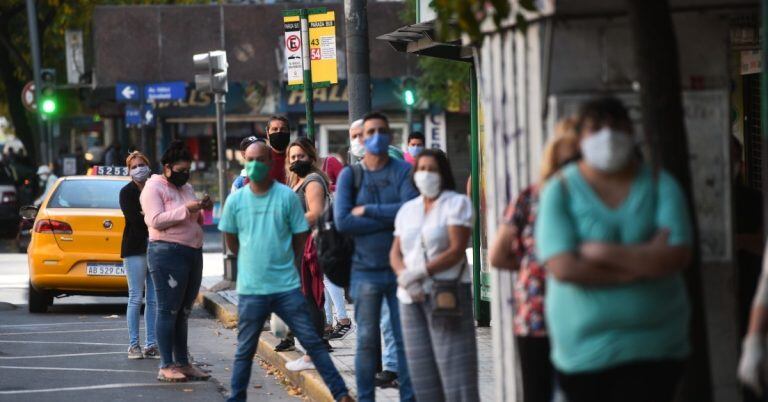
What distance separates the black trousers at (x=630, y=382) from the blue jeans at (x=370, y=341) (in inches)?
125

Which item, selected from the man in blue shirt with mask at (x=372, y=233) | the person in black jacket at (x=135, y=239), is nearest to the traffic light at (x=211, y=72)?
the person in black jacket at (x=135, y=239)

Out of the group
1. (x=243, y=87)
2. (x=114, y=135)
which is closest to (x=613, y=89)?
(x=243, y=87)

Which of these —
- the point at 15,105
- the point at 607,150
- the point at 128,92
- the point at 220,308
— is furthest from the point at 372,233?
the point at 15,105

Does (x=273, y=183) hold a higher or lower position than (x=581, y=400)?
higher

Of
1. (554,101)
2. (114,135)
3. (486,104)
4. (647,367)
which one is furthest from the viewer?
(114,135)

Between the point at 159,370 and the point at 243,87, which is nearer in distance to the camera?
the point at 159,370

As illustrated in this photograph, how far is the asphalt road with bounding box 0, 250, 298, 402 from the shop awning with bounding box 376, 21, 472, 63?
2941mm

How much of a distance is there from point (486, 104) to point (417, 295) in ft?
3.42

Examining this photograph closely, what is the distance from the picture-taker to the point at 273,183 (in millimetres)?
8953

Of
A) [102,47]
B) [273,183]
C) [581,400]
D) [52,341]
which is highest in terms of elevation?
[102,47]

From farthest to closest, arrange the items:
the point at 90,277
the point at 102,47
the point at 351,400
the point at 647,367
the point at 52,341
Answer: the point at 102,47 < the point at 90,277 < the point at 52,341 < the point at 351,400 < the point at 647,367

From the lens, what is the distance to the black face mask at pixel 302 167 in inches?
419

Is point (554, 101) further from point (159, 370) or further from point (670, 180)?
point (159, 370)

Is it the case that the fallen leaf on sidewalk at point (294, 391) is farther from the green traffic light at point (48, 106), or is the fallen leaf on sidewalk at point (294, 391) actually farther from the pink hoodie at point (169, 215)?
the green traffic light at point (48, 106)
